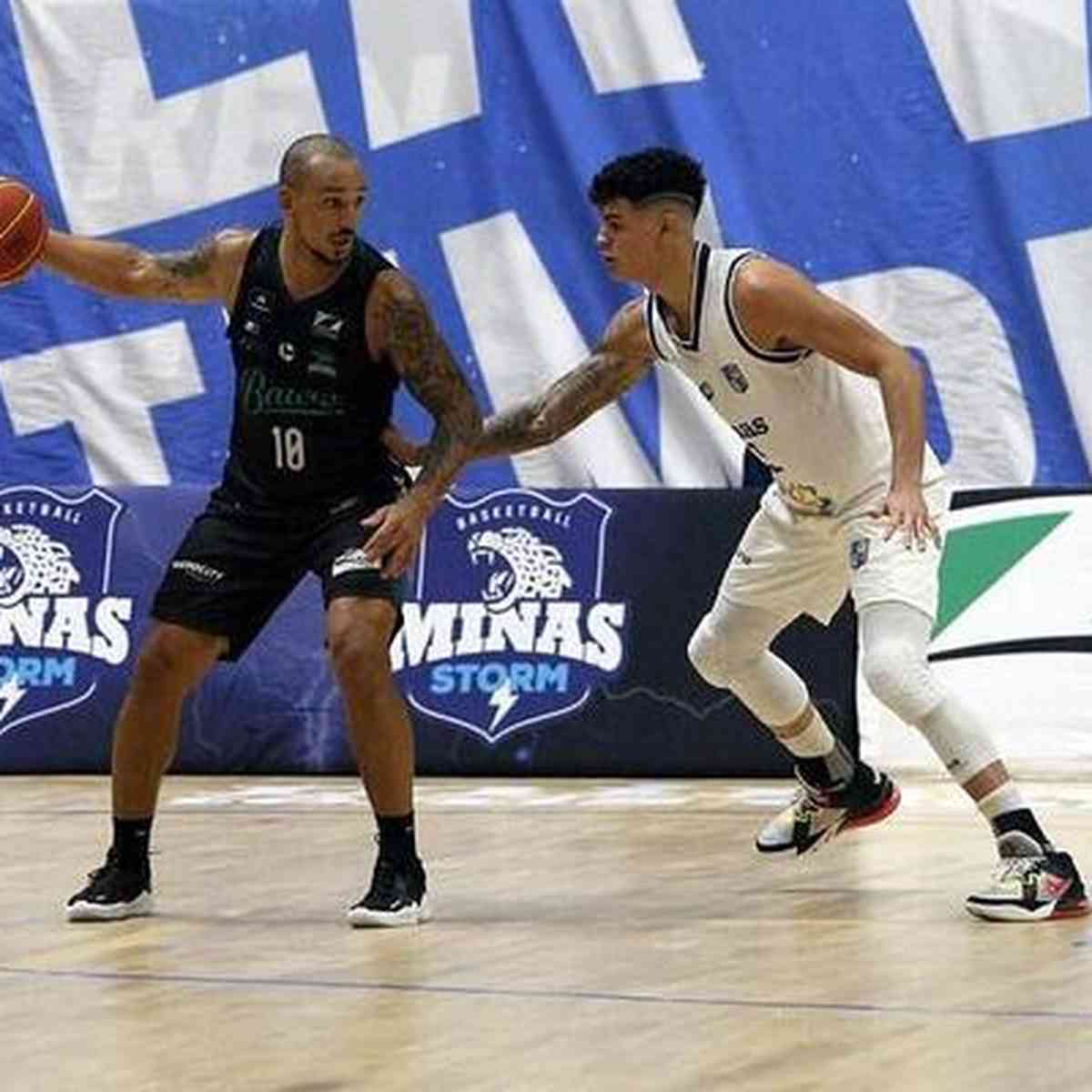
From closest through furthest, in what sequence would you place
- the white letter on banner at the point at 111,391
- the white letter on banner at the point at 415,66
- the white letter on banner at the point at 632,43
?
the white letter on banner at the point at 632,43, the white letter on banner at the point at 415,66, the white letter on banner at the point at 111,391

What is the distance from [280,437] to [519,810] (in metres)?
2.99

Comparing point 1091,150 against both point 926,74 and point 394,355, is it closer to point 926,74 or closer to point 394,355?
point 926,74

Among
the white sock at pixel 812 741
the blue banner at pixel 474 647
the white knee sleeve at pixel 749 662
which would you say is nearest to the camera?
the white knee sleeve at pixel 749 662

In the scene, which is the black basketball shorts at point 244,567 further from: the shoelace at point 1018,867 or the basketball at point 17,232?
the shoelace at point 1018,867

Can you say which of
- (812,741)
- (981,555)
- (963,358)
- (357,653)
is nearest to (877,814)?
(812,741)

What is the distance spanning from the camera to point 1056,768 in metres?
11.2

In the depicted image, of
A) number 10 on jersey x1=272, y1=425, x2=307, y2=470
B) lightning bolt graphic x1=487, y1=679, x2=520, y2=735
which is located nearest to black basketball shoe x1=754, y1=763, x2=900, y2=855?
number 10 on jersey x1=272, y1=425, x2=307, y2=470

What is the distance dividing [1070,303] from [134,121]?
3.84 metres

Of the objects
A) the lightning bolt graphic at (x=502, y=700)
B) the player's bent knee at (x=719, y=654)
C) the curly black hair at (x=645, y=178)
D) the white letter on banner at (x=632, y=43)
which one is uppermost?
the white letter on banner at (x=632, y=43)

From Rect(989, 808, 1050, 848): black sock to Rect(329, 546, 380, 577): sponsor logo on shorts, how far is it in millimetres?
1636

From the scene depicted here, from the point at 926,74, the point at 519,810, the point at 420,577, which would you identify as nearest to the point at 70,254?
the point at 519,810

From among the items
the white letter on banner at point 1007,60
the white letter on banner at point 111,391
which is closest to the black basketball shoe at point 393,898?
the white letter on banner at point 1007,60

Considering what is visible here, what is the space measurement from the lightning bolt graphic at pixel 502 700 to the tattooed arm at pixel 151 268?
385 centimetres

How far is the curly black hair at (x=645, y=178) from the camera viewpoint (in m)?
7.68
